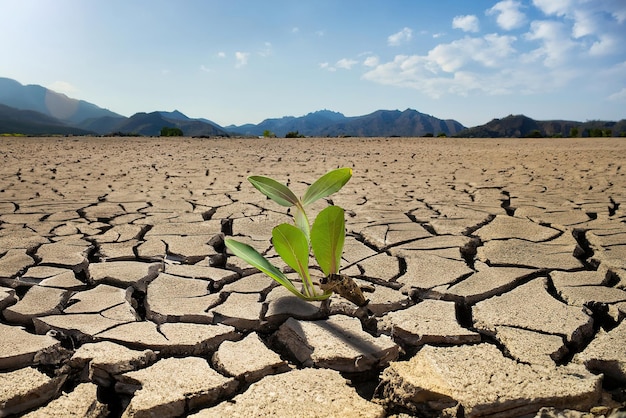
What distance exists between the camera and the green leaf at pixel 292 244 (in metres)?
1.33

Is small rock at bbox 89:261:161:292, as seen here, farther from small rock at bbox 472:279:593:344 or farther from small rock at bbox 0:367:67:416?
small rock at bbox 472:279:593:344

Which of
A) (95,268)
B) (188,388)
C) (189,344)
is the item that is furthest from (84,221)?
(188,388)

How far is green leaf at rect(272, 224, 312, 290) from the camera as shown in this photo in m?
1.33

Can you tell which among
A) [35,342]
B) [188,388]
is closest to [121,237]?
[35,342]

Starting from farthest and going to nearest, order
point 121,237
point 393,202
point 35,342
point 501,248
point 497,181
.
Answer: point 497,181, point 393,202, point 121,237, point 501,248, point 35,342

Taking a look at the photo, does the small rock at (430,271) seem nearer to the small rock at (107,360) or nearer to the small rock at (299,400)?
the small rock at (299,400)

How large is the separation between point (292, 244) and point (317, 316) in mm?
234

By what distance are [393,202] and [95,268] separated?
2.07 m

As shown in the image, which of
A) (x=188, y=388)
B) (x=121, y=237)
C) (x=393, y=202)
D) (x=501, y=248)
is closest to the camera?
(x=188, y=388)

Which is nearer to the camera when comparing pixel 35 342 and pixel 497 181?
pixel 35 342

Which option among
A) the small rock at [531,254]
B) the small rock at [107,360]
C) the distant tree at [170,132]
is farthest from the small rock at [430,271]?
the distant tree at [170,132]

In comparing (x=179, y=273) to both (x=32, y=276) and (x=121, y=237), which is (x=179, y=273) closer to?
(x=32, y=276)

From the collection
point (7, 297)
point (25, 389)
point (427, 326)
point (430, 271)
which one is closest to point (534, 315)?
point (427, 326)

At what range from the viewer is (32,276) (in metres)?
1.67
